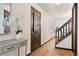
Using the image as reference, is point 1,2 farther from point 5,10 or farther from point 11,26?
point 11,26

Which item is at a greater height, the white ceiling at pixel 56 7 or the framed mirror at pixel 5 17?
the white ceiling at pixel 56 7

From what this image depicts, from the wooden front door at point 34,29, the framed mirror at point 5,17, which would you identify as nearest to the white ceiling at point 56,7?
the wooden front door at point 34,29

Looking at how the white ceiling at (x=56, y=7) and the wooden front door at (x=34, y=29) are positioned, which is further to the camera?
the white ceiling at (x=56, y=7)

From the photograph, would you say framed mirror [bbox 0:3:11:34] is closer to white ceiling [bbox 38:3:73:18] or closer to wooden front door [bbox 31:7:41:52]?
wooden front door [bbox 31:7:41:52]

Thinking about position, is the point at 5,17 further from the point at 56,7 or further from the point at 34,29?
the point at 56,7

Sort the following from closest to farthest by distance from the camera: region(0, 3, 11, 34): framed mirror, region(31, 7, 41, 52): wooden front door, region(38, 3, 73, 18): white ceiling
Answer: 1. region(0, 3, 11, 34): framed mirror
2. region(31, 7, 41, 52): wooden front door
3. region(38, 3, 73, 18): white ceiling

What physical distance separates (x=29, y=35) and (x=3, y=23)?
63.5 inches

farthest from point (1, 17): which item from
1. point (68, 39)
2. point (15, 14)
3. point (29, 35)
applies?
point (68, 39)

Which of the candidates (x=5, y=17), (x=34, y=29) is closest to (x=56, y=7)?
(x=34, y=29)

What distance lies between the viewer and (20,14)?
12.4ft

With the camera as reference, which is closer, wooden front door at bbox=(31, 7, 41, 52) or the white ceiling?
wooden front door at bbox=(31, 7, 41, 52)

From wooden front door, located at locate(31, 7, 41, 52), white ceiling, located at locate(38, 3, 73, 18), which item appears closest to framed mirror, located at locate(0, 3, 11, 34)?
wooden front door, located at locate(31, 7, 41, 52)

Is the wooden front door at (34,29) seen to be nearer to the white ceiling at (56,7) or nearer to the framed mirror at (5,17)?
the white ceiling at (56,7)

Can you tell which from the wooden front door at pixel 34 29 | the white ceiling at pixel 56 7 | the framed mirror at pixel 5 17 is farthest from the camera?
the white ceiling at pixel 56 7
